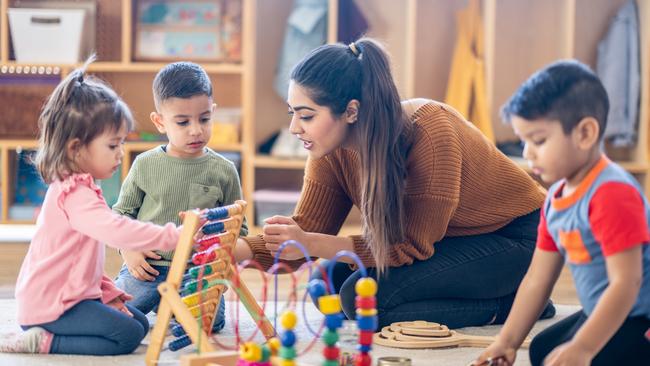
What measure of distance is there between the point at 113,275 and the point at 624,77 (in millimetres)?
2264

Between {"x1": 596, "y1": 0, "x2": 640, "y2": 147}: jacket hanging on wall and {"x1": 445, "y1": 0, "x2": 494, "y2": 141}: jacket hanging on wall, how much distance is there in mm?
507

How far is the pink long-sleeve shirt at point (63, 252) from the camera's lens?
1.96 meters

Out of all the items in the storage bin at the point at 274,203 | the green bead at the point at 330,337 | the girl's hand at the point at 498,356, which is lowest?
the storage bin at the point at 274,203

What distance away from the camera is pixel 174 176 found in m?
2.38

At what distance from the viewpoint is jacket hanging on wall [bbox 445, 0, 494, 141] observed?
160 inches

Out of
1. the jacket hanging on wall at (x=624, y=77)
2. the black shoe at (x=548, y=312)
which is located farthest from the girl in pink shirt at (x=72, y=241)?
the jacket hanging on wall at (x=624, y=77)

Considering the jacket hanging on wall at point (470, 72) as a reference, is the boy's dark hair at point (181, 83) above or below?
above

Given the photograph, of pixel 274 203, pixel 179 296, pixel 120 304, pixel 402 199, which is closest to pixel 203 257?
pixel 179 296

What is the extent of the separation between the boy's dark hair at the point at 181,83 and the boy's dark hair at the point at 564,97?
3.01 feet

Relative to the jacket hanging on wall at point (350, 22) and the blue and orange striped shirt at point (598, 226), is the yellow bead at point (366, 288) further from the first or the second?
the jacket hanging on wall at point (350, 22)

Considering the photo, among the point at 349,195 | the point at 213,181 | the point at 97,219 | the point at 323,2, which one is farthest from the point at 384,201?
the point at 323,2

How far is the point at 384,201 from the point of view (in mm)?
2189

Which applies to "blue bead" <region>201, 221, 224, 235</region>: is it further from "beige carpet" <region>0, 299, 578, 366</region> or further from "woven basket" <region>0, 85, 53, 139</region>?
"woven basket" <region>0, 85, 53, 139</region>

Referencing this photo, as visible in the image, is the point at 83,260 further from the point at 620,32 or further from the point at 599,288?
the point at 620,32
